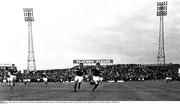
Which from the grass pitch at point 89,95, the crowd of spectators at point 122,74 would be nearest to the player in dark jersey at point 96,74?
the grass pitch at point 89,95

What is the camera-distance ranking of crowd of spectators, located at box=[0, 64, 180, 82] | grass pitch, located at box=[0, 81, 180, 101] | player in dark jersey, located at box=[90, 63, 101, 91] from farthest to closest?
crowd of spectators, located at box=[0, 64, 180, 82] < player in dark jersey, located at box=[90, 63, 101, 91] < grass pitch, located at box=[0, 81, 180, 101]

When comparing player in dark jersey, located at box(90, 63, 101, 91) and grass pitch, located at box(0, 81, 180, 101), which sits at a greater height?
player in dark jersey, located at box(90, 63, 101, 91)

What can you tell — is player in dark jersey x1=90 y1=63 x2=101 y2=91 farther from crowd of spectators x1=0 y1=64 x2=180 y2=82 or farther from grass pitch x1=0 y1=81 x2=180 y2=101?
crowd of spectators x1=0 y1=64 x2=180 y2=82

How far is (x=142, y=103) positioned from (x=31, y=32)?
6727 cm

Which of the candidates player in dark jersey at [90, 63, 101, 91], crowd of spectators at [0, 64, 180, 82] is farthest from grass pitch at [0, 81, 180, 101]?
crowd of spectators at [0, 64, 180, 82]

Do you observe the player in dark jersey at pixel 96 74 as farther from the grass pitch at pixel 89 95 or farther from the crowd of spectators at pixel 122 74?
the crowd of spectators at pixel 122 74

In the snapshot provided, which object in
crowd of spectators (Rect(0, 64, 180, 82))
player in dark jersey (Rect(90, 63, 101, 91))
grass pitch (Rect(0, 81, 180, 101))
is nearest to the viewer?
grass pitch (Rect(0, 81, 180, 101))

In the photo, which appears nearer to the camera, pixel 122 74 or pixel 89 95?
pixel 89 95

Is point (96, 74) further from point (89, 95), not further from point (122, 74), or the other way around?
point (122, 74)

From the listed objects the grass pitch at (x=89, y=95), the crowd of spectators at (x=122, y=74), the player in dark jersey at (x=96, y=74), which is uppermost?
the player in dark jersey at (x=96, y=74)

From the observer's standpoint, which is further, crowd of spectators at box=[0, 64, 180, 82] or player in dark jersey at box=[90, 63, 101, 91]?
crowd of spectators at box=[0, 64, 180, 82]

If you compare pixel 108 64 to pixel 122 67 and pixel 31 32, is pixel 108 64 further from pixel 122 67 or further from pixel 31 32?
pixel 31 32

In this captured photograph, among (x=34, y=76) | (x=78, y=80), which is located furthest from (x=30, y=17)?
(x=78, y=80)

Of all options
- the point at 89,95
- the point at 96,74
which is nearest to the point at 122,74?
the point at 96,74
